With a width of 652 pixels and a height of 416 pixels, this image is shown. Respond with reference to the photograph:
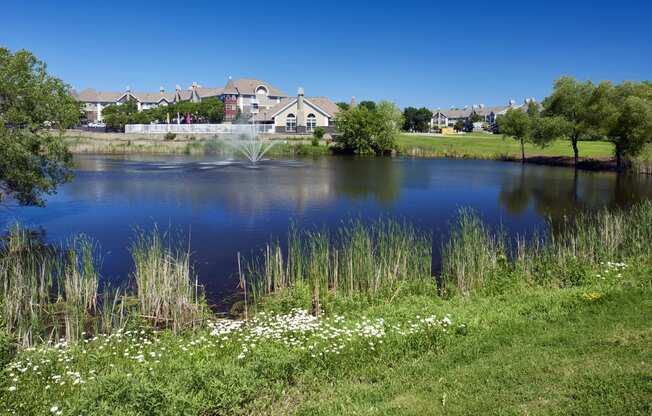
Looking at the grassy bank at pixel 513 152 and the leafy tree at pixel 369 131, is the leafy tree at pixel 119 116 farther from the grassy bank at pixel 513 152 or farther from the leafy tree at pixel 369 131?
the grassy bank at pixel 513 152

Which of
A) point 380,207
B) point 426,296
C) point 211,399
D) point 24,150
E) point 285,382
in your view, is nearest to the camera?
point 211,399

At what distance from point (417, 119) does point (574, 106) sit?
76.1 meters

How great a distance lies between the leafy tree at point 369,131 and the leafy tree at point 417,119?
189 feet

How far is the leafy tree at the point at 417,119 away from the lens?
12825cm

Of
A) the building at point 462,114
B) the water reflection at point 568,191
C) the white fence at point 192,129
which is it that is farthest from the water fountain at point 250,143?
the building at point 462,114

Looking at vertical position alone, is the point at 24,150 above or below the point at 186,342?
above

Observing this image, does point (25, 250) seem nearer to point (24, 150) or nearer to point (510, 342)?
point (24, 150)

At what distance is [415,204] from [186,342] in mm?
21890

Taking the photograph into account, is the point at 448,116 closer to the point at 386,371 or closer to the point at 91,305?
the point at 91,305

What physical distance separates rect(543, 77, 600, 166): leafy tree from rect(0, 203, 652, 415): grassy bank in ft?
133

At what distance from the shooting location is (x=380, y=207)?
28.8 meters

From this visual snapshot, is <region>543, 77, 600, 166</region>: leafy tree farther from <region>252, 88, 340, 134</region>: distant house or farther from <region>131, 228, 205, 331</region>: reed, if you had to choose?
<region>131, 228, 205, 331</region>: reed

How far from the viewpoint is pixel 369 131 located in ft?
232

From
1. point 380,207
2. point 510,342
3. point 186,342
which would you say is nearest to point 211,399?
point 186,342
